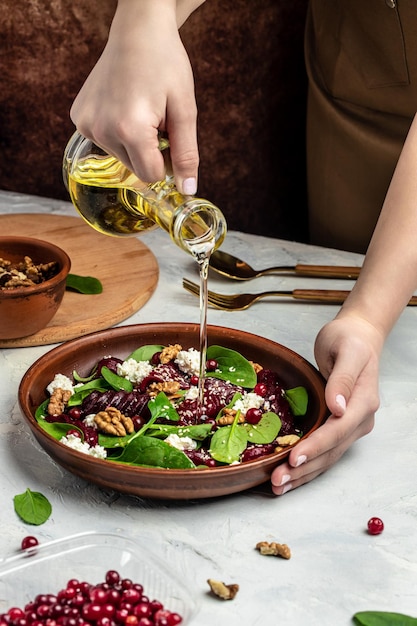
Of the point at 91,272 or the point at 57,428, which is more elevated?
the point at 57,428

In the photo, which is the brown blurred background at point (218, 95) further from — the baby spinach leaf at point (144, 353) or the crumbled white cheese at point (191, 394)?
the crumbled white cheese at point (191, 394)

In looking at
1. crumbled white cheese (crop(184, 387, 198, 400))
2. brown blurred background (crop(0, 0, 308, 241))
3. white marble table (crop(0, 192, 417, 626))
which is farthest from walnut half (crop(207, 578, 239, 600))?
brown blurred background (crop(0, 0, 308, 241))

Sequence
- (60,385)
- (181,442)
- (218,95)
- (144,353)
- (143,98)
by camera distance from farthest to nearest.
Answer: (218,95)
(144,353)
(60,385)
(181,442)
(143,98)

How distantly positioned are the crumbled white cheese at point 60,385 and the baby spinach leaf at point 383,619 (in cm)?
52

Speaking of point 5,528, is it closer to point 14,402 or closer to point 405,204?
point 14,402

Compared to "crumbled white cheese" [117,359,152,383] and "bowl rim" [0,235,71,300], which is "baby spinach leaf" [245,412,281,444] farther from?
"bowl rim" [0,235,71,300]

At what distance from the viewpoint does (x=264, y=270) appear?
1.80 metres

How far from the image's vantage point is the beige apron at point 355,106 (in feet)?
5.82

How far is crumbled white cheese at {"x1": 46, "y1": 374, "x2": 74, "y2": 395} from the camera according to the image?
4.09 feet

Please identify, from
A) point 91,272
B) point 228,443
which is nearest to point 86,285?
point 91,272

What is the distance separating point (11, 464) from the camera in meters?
1.20

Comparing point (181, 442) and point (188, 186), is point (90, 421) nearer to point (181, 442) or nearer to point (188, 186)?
point (181, 442)

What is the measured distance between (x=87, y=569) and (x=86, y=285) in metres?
0.81

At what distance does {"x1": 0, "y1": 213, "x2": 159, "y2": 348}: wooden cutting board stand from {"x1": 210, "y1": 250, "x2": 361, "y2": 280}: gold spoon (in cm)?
13
